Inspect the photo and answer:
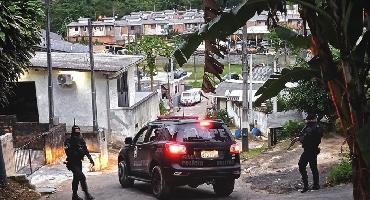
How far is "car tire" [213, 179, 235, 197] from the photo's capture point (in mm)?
12188

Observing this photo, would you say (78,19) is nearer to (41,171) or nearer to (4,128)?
(4,128)

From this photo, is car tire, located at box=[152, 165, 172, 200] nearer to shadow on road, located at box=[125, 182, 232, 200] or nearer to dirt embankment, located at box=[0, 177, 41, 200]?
shadow on road, located at box=[125, 182, 232, 200]

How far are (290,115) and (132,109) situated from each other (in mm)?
7703

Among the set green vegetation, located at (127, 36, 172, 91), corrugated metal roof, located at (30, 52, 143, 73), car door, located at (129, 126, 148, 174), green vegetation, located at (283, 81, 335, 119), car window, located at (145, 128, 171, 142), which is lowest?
car door, located at (129, 126, 148, 174)

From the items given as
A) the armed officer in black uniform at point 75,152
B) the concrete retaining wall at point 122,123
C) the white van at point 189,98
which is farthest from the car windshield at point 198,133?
the white van at point 189,98

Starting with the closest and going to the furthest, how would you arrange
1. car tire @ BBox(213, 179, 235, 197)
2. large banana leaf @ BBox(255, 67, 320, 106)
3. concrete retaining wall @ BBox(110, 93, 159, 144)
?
1. large banana leaf @ BBox(255, 67, 320, 106)
2. car tire @ BBox(213, 179, 235, 197)
3. concrete retaining wall @ BBox(110, 93, 159, 144)

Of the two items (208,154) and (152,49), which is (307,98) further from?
(152,49)

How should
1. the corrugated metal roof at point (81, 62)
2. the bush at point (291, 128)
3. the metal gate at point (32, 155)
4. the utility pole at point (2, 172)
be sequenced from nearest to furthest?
the utility pole at point (2, 172) < the metal gate at point (32, 155) < the bush at point (291, 128) < the corrugated metal roof at point (81, 62)

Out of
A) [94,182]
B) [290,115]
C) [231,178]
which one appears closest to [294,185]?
[231,178]

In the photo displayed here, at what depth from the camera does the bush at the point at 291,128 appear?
72.6 ft

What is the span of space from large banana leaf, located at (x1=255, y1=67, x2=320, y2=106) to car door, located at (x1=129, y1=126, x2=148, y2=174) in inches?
329

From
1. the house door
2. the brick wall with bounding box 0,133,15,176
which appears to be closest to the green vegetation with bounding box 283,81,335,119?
the brick wall with bounding box 0,133,15,176

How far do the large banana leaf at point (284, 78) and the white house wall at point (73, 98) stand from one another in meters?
22.2

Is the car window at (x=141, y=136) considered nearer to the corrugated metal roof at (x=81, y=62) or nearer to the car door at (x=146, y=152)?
the car door at (x=146, y=152)
